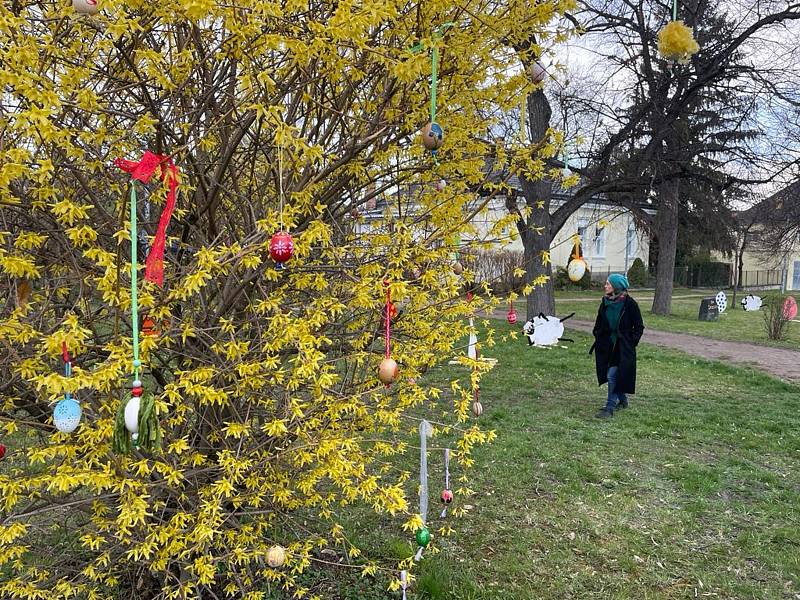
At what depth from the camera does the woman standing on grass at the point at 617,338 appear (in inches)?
243

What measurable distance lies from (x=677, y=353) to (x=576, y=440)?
6.07 m

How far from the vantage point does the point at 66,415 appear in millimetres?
1801

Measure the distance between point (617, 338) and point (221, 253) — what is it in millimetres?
5096

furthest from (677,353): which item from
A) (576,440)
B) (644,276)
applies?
(644,276)

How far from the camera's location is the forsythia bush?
197cm

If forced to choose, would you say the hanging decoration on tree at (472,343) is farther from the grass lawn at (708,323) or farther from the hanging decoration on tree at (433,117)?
the grass lawn at (708,323)

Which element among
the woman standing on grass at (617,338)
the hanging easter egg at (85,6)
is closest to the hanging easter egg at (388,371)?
the hanging easter egg at (85,6)

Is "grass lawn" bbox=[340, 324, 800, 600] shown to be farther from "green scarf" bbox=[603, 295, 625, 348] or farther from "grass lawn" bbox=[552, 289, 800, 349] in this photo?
"grass lawn" bbox=[552, 289, 800, 349]

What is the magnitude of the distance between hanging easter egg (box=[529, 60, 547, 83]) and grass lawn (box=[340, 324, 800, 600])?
2625 millimetres

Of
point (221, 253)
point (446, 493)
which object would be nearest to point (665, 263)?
point (446, 493)

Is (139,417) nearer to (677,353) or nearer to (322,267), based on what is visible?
(322,267)

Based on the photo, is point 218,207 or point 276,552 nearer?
point 276,552

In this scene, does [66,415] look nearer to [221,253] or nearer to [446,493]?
[221,253]

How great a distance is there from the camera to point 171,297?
2047 millimetres
